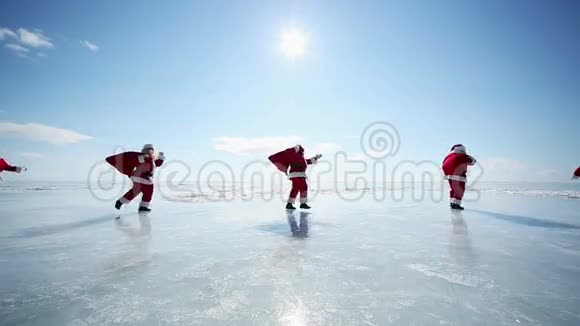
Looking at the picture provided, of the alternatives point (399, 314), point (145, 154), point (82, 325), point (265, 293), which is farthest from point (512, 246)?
point (145, 154)

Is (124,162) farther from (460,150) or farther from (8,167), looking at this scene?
(460,150)

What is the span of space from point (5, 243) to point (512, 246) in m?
6.19

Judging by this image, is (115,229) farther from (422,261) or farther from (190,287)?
(422,261)

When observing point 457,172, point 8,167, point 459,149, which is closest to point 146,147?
point 8,167

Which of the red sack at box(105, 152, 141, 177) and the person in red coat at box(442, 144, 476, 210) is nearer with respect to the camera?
the red sack at box(105, 152, 141, 177)

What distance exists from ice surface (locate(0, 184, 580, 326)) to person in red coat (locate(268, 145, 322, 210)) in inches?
112

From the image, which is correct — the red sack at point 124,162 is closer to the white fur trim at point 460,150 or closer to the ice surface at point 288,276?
the ice surface at point 288,276

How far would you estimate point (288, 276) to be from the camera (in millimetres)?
2197

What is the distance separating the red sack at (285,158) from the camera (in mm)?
7187

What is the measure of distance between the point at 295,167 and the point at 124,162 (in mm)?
4164

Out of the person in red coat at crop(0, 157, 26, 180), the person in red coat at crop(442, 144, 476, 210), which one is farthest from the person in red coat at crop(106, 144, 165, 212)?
the person in red coat at crop(442, 144, 476, 210)

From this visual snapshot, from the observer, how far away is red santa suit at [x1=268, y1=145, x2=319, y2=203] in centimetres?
706

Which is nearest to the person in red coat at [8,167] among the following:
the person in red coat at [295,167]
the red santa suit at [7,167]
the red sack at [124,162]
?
the red santa suit at [7,167]

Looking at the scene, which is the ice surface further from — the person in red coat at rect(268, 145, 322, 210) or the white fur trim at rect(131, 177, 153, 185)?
the person in red coat at rect(268, 145, 322, 210)
